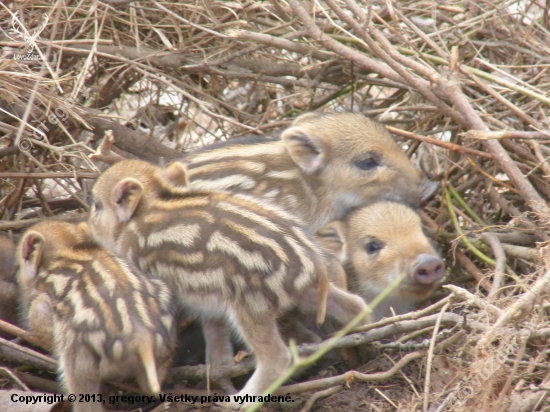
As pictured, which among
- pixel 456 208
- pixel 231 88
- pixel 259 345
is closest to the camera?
pixel 259 345

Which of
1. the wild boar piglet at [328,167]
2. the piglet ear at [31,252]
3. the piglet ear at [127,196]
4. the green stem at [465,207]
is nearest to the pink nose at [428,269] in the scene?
the wild boar piglet at [328,167]

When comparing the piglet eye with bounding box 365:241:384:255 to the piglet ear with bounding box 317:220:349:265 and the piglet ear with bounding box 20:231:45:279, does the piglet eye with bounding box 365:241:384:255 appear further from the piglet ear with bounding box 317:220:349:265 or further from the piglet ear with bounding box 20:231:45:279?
the piglet ear with bounding box 20:231:45:279

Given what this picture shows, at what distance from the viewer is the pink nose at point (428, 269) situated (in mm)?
3473

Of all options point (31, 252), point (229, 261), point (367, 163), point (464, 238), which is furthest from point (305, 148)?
point (31, 252)

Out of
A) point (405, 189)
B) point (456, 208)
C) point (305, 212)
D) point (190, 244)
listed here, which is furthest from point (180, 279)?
point (456, 208)

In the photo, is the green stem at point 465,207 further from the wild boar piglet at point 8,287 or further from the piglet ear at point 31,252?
the wild boar piglet at point 8,287

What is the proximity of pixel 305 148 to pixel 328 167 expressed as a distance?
0.62ft

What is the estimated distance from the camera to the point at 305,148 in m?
3.95

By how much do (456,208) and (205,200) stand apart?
1.66 m

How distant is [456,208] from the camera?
427 cm

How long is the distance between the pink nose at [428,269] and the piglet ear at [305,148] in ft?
2.65

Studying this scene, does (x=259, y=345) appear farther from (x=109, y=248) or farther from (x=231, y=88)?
(x=231, y=88)

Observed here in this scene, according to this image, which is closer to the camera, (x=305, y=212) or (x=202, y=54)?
(x=305, y=212)

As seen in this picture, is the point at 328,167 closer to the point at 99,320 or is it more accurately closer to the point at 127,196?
the point at 127,196
